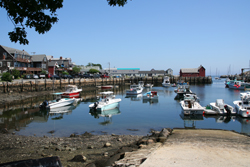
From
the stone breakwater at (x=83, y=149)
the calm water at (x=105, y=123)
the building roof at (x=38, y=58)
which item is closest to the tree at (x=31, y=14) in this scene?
the stone breakwater at (x=83, y=149)

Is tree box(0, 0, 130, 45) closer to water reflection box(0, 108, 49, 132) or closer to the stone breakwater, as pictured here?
the stone breakwater

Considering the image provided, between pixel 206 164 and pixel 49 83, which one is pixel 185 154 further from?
pixel 49 83

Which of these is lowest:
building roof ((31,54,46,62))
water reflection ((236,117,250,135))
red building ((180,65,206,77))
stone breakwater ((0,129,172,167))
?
water reflection ((236,117,250,135))

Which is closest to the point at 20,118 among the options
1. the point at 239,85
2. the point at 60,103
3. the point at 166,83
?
the point at 60,103

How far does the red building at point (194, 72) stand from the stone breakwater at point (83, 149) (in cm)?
10761

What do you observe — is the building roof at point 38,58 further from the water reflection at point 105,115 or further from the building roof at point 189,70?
the building roof at point 189,70

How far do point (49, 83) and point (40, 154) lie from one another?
45201 mm

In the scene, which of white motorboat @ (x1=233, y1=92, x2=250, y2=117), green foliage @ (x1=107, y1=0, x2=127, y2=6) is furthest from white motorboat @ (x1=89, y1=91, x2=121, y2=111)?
green foliage @ (x1=107, y1=0, x2=127, y2=6)

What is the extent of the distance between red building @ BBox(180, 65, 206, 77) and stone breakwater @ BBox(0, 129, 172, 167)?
10761cm

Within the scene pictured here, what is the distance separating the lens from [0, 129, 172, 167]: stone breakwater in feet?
32.4

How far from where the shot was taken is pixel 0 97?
122ft

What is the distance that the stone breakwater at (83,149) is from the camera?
32.4 ft

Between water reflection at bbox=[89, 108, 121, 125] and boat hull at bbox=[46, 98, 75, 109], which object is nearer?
water reflection at bbox=[89, 108, 121, 125]

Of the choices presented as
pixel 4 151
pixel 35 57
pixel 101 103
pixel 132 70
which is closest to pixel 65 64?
pixel 35 57
